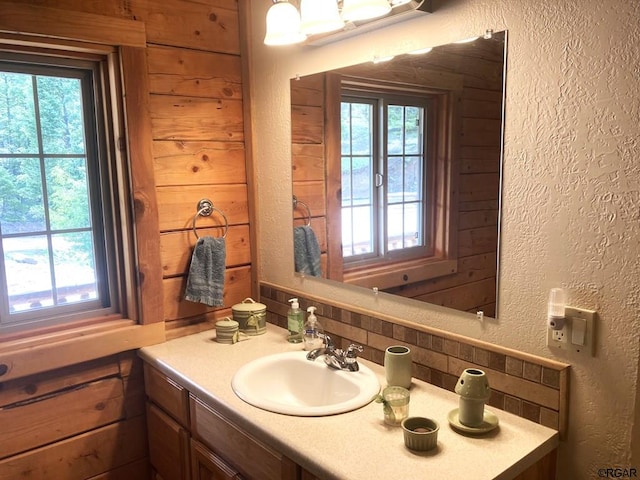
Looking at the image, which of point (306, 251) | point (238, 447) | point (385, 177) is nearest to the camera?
point (238, 447)

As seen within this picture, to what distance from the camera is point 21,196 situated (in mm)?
1734

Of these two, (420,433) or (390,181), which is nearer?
(420,433)

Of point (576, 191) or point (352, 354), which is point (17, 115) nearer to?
point (352, 354)

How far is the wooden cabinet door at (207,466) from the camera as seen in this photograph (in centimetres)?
148

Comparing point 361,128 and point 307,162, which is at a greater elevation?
point 361,128

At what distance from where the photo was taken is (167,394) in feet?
5.77

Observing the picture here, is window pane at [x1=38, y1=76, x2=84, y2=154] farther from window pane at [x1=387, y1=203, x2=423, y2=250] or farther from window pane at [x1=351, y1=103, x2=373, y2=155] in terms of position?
window pane at [x1=387, y1=203, x2=423, y2=250]

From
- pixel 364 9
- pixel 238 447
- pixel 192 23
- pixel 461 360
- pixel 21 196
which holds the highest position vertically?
pixel 192 23

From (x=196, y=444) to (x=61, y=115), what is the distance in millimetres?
1213

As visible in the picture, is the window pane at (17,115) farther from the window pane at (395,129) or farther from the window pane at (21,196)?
the window pane at (395,129)

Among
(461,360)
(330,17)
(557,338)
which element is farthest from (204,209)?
(557,338)

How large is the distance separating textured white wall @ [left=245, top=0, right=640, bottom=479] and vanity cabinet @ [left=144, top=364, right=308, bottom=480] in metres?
0.64

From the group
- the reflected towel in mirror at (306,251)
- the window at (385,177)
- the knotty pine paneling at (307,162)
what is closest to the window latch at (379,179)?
the window at (385,177)

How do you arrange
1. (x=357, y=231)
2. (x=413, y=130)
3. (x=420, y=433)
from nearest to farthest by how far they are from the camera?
1. (x=420, y=433)
2. (x=413, y=130)
3. (x=357, y=231)
